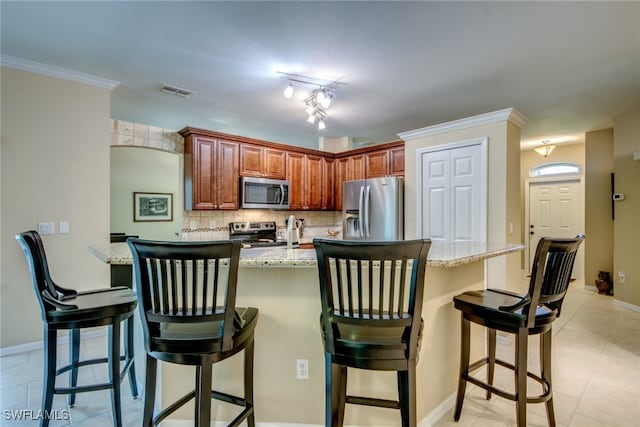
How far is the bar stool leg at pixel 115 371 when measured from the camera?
1.74 metres

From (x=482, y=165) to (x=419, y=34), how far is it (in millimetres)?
1716

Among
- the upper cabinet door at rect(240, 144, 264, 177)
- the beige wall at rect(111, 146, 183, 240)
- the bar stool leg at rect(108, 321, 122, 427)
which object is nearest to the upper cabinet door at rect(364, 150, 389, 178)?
the upper cabinet door at rect(240, 144, 264, 177)

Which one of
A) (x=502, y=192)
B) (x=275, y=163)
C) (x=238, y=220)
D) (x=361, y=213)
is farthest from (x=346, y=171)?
(x=502, y=192)

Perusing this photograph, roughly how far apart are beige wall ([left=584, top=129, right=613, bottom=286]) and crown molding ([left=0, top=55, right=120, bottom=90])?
691cm

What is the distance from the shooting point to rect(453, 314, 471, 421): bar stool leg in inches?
74.9

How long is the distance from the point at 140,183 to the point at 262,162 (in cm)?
321

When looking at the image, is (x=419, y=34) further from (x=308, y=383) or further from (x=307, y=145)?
(x=307, y=145)

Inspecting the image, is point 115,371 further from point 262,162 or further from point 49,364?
point 262,162

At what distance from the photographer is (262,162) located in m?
4.64

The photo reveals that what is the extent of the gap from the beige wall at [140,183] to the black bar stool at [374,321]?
16.8 ft

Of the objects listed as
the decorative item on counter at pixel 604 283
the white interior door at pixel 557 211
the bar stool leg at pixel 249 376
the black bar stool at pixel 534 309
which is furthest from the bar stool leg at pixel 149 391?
the white interior door at pixel 557 211

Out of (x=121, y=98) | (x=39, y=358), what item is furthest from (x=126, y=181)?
(x=39, y=358)

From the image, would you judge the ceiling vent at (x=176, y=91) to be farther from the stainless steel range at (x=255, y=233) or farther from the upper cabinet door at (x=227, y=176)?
the stainless steel range at (x=255, y=233)

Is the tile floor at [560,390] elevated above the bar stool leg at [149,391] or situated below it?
below
